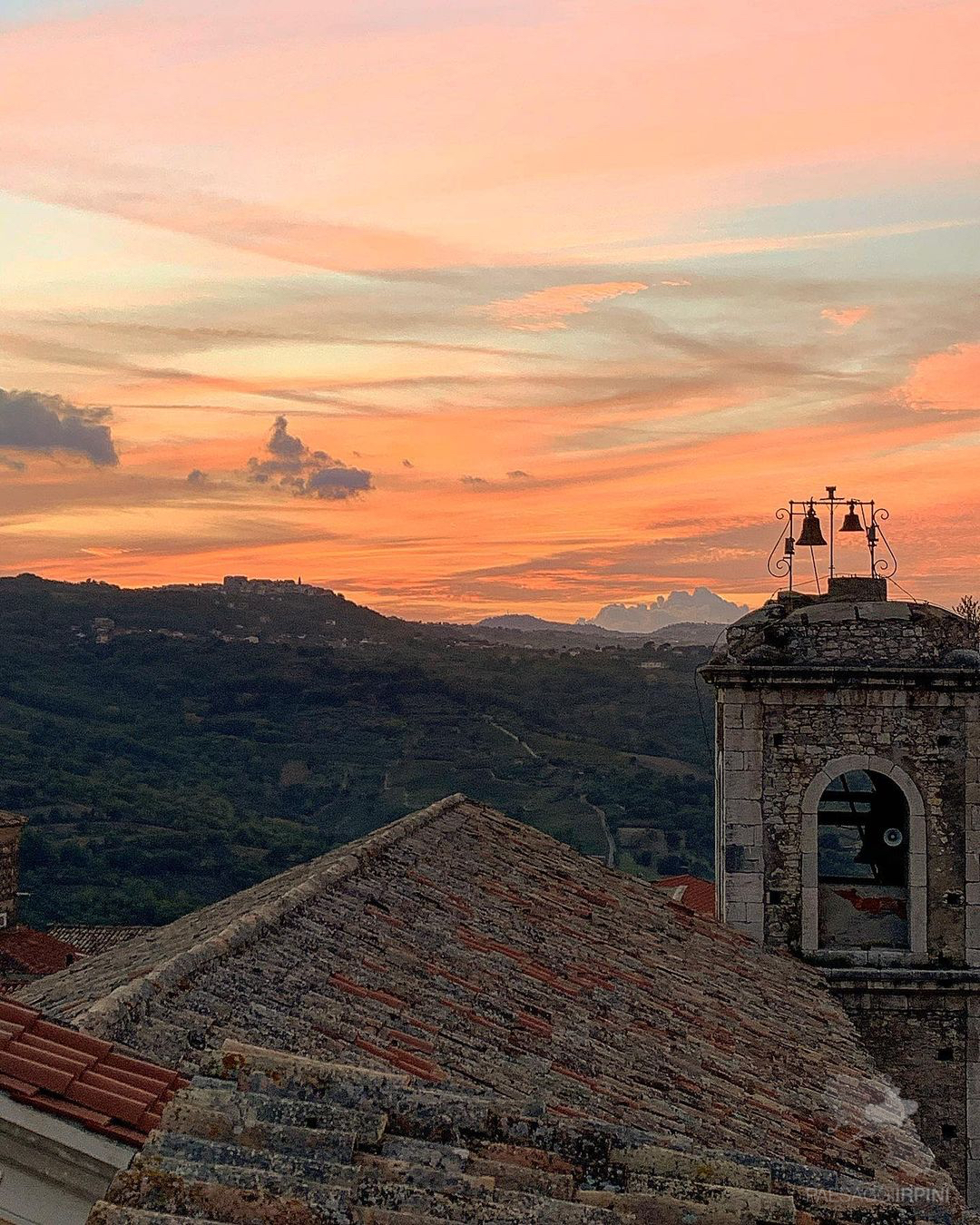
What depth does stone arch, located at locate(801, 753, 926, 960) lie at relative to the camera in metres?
13.4

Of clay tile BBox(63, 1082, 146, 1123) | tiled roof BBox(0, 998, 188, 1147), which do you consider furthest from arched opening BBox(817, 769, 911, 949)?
clay tile BBox(63, 1082, 146, 1123)

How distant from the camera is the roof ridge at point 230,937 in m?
6.04

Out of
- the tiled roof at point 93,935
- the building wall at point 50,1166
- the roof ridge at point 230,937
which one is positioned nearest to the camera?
the building wall at point 50,1166

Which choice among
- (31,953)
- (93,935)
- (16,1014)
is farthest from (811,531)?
(93,935)

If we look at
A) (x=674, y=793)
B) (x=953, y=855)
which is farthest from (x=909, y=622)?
(x=674, y=793)

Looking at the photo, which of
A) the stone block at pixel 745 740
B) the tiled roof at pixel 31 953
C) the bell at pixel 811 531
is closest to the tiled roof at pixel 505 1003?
the stone block at pixel 745 740

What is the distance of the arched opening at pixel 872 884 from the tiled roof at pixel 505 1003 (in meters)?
1.52

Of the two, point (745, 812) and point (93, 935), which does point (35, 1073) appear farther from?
point (93, 935)

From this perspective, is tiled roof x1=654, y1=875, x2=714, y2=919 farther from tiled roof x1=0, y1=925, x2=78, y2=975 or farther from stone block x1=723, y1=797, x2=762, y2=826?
tiled roof x1=0, y1=925, x2=78, y2=975

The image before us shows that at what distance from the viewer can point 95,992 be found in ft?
23.7

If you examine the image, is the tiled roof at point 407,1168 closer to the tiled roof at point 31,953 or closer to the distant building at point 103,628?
the tiled roof at point 31,953

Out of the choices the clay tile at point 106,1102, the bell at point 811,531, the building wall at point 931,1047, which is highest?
the bell at point 811,531

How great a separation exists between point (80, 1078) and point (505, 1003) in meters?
3.70

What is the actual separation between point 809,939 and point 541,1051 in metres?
6.36
